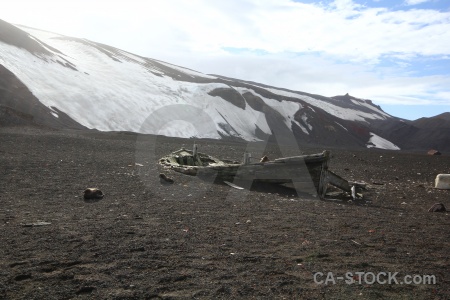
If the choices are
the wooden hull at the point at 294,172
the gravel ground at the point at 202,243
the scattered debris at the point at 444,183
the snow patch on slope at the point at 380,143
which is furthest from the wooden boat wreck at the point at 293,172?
the snow patch on slope at the point at 380,143

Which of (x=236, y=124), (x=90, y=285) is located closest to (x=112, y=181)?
(x=90, y=285)

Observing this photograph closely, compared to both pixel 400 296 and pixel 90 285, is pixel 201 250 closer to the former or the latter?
pixel 90 285

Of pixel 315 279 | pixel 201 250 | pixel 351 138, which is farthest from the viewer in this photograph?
pixel 351 138

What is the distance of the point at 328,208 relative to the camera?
884 cm

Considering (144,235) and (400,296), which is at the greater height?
(400,296)

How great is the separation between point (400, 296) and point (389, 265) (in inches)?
35.6

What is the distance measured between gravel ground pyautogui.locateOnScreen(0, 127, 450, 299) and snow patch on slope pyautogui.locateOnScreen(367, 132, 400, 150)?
68.6 metres

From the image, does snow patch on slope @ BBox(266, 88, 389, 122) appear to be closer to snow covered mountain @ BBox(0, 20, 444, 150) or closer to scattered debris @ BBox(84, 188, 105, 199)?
snow covered mountain @ BBox(0, 20, 444, 150)

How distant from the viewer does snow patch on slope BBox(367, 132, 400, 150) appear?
75.3 metres

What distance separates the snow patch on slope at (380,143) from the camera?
247 ft

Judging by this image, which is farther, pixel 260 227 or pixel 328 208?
pixel 328 208

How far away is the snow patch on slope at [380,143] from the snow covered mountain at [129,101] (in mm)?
229

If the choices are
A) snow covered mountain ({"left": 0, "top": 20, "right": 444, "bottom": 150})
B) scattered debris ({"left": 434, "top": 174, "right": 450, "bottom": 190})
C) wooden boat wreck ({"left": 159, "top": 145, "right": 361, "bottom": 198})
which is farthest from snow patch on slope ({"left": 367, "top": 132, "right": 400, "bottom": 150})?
wooden boat wreck ({"left": 159, "top": 145, "right": 361, "bottom": 198})

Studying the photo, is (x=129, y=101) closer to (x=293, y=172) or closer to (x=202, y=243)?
(x=293, y=172)
